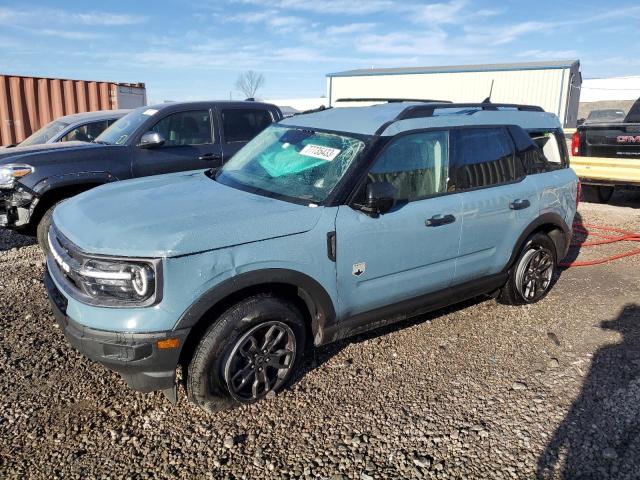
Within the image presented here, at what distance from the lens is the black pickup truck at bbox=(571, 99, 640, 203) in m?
8.05

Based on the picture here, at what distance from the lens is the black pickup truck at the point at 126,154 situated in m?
5.34

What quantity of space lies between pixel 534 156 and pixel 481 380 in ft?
7.01

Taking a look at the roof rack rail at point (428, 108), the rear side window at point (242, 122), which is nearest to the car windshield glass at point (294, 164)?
the roof rack rail at point (428, 108)

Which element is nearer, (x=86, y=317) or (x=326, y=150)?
(x=86, y=317)

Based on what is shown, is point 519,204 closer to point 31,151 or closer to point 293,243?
point 293,243

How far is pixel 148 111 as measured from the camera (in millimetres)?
6445

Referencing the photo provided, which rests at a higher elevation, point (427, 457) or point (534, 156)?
point (534, 156)

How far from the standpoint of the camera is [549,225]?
478cm

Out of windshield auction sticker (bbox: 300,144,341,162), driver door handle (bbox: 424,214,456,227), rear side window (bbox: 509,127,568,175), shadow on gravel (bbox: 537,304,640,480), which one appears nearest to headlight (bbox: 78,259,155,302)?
windshield auction sticker (bbox: 300,144,341,162)

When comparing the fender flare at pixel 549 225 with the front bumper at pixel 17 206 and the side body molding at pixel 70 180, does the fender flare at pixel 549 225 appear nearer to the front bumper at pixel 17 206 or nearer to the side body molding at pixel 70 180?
the side body molding at pixel 70 180

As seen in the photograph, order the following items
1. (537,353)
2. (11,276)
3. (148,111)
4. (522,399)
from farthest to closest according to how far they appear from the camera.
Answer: (148,111), (11,276), (537,353), (522,399)

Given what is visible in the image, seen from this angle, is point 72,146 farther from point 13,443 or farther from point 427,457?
point 427,457

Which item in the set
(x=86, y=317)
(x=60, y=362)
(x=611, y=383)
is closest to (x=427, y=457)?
(x=611, y=383)

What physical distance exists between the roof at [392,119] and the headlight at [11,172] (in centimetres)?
287
